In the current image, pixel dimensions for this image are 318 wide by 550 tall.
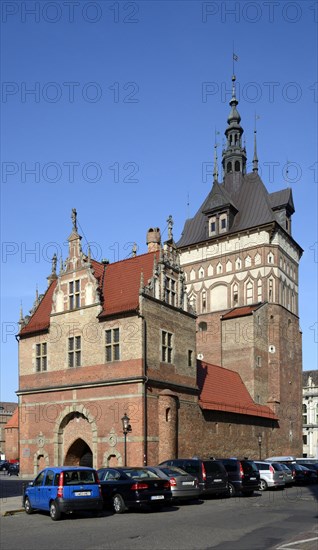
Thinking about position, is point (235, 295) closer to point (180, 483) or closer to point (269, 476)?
point (269, 476)

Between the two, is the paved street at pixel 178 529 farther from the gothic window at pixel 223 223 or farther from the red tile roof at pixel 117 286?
the gothic window at pixel 223 223

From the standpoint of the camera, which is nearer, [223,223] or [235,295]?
[235,295]

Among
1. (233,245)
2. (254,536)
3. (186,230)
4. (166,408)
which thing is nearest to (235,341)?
(233,245)

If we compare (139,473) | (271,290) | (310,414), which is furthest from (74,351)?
(310,414)

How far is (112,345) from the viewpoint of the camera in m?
36.1

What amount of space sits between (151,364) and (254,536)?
19718mm

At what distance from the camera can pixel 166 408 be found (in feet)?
116

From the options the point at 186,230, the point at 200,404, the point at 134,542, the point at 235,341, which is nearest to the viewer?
the point at 134,542

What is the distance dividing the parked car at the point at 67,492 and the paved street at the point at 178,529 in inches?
15.8

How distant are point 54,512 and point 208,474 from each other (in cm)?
862

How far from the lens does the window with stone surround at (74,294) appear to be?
38.8 m

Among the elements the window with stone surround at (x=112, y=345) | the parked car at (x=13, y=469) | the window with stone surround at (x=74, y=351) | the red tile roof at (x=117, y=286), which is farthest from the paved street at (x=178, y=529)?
the parked car at (x=13, y=469)

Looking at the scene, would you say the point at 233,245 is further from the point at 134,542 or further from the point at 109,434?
the point at 134,542

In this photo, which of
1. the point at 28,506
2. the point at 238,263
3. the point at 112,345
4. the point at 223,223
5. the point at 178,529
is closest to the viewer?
the point at 178,529
